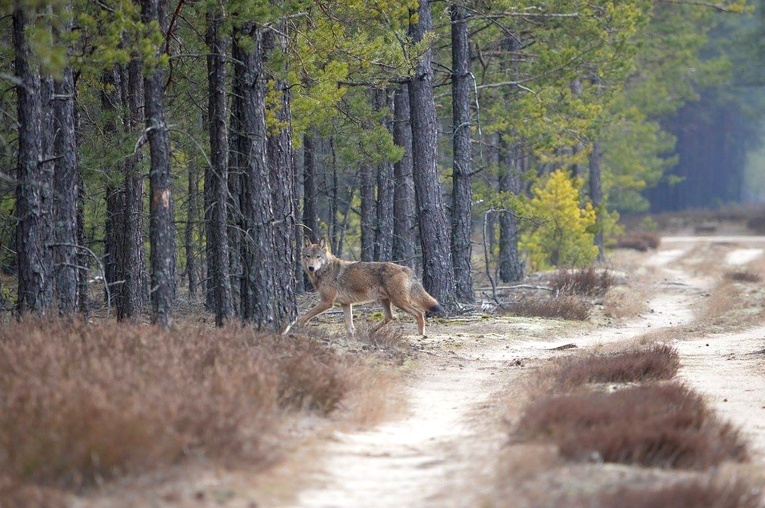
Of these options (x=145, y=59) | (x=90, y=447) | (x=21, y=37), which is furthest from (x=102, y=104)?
(x=90, y=447)

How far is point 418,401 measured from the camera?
35.7 feet

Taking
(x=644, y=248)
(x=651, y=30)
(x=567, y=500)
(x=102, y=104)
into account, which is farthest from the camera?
(x=644, y=248)

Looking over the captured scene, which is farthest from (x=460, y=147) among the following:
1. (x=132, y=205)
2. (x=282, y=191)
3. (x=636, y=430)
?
(x=636, y=430)

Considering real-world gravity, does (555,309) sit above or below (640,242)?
below

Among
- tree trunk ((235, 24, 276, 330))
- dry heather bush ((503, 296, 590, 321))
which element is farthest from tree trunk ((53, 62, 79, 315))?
dry heather bush ((503, 296, 590, 321))

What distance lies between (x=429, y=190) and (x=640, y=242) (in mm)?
32043

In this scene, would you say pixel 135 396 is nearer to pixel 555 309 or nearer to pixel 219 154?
pixel 219 154

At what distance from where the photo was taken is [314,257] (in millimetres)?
16953

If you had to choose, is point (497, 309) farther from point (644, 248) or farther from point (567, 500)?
point (644, 248)

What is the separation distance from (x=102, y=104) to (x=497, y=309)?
9.61 m

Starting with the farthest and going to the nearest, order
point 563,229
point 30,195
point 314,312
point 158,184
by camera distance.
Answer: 1. point 563,229
2. point 314,312
3. point 30,195
4. point 158,184

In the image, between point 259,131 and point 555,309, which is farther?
point 555,309

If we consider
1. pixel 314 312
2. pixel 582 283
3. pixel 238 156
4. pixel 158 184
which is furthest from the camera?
pixel 582 283

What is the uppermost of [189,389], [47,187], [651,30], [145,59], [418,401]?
[651,30]
